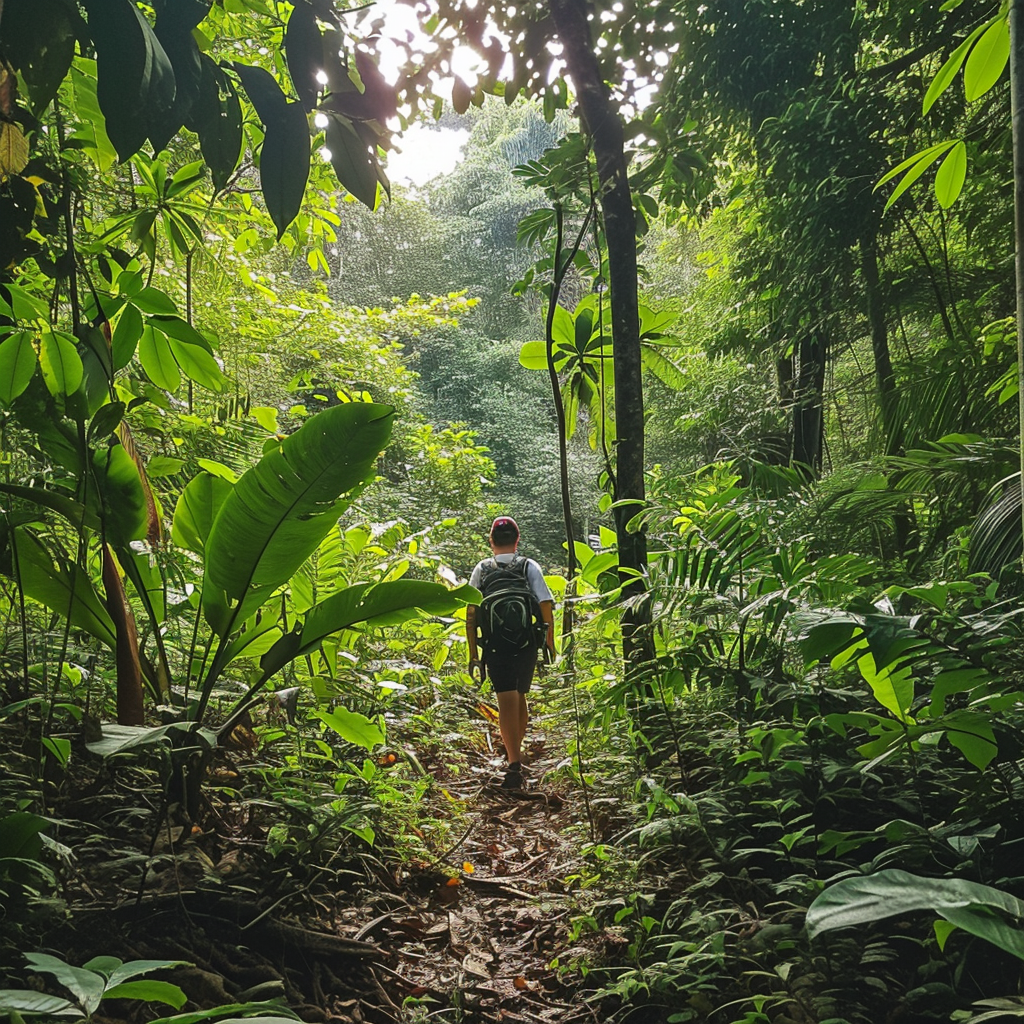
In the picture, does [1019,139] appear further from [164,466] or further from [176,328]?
[164,466]

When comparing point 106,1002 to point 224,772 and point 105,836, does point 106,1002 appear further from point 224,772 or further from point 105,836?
point 224,772

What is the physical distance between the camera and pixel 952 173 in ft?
4.20

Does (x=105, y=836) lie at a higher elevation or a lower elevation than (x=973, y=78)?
lower

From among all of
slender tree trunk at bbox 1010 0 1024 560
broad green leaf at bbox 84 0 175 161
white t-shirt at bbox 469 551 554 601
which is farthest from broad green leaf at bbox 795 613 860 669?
white t-shirt at bbox 469 551 554 601

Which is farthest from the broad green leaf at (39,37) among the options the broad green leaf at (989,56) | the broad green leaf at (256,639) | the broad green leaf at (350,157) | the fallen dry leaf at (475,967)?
the fallen dry leaf at (475,967)

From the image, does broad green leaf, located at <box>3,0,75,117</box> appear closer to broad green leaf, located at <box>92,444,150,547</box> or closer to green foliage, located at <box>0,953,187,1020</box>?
green foliage, located at <box>0,953,187,1020</box>

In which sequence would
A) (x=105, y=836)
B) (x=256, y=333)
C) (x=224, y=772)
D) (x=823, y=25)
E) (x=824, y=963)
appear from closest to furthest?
(x=824, y=963)
(x=105, y=836)
(x=224, y=772)
(x=823, y=25)
(x=256, y=333)

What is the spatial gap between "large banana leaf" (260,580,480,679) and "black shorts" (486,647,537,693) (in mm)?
1670

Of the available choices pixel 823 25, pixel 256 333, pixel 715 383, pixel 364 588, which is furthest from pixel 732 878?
pixel 256 333

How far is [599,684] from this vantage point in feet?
11.2

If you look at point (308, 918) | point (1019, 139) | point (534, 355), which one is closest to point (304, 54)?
point (1019, 139)

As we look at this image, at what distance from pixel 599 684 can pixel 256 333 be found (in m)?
3.61

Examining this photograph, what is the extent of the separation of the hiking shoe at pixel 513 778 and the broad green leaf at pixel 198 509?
2.05 m

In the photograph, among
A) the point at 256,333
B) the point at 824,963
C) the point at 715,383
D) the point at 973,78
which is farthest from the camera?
the point at 715,383
